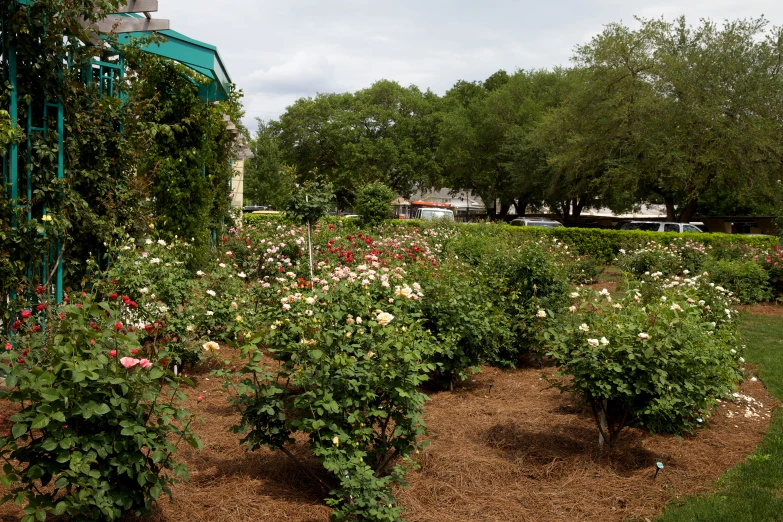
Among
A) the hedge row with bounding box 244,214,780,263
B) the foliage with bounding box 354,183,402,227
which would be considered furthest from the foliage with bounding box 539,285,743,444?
the foliage with bounding box 354,183,402,227

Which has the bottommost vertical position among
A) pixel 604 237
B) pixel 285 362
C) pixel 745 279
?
pixel 745 279

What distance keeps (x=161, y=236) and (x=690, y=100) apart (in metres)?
20.7

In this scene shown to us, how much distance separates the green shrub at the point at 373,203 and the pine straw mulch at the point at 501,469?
504 inches

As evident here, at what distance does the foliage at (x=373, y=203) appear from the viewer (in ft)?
59.4

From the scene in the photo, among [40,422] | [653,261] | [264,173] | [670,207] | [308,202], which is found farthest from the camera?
[264,173]

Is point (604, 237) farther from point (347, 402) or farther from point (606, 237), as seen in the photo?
point (347, 402)

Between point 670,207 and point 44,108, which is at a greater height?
point 44,108

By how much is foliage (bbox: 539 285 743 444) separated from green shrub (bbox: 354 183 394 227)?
13.7m

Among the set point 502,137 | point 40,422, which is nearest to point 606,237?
point 40,422

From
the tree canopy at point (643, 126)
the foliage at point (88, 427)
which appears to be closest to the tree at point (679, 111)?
the tree canopy at point (643, 126)

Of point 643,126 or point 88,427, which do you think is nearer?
point 88,427

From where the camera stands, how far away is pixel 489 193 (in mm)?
39812

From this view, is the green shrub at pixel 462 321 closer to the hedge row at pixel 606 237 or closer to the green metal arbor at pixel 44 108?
the green metal arbor at pixel 44 108

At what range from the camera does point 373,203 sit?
59.4 ft
